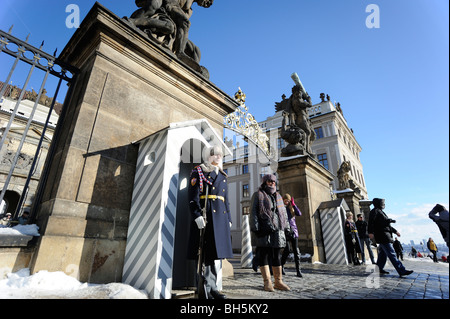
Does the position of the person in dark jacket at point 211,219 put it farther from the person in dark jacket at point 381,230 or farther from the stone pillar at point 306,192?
the stone pillar at point 306,192

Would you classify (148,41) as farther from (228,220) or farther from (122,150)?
(228,220)

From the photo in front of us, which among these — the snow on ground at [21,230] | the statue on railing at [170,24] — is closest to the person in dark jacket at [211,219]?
the snow on ground at [21,230]

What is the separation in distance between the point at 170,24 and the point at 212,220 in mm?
4413

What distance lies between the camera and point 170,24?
5145 mm

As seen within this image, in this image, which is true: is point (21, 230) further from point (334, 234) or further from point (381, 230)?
point (334, 234)

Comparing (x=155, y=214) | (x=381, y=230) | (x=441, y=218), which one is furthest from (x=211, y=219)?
(x=381, y=230)

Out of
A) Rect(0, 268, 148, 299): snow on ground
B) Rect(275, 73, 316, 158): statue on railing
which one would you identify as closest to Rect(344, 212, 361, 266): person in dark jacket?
Rect(275, 73, 316, 158): statue on railing

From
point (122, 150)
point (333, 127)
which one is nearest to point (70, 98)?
point (122, 150)

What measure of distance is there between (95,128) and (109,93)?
692 mm

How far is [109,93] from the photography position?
3781 mm

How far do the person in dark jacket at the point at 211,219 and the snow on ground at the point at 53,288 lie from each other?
2.77 ft

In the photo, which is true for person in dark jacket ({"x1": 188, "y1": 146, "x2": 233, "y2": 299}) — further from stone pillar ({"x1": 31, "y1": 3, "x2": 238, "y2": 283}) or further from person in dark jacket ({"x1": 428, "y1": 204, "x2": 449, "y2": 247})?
person in dark jacket ({"x1": 428, "y1": 204, "x2": 449, "y2": 247})

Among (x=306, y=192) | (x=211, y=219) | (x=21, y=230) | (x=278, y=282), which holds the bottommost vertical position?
(x=278, y=282)

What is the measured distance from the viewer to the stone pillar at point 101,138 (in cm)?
288
